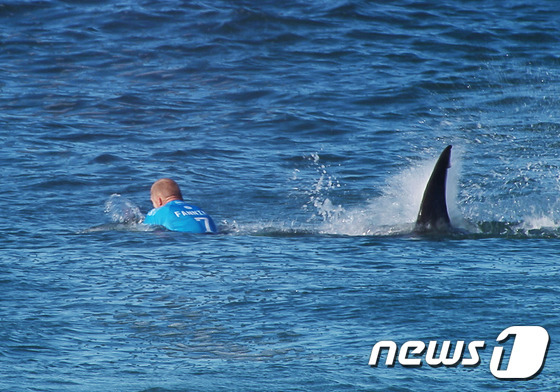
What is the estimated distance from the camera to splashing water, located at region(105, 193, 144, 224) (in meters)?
11.9

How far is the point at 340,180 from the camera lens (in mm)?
14391

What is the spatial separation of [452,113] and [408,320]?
1123cm

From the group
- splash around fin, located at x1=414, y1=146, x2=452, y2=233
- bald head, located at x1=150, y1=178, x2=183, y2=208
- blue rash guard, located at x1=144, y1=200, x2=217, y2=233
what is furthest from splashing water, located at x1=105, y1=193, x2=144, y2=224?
splash around fin, located at x1=414, y1=146, x2=452, y2=233

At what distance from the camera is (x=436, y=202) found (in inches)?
412

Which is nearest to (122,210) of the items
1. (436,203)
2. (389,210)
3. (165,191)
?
(165,191)

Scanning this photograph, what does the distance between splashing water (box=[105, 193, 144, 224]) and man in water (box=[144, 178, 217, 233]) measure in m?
0.65

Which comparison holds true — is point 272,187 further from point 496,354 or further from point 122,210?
point 496,354

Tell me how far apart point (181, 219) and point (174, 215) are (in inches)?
4.0

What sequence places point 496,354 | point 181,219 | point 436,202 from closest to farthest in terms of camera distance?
point 496,354
point 436,202
point 181,219

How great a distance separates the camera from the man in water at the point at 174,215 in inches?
425

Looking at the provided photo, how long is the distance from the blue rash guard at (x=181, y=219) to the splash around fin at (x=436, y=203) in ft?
7.97

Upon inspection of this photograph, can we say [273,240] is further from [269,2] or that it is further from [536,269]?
[269,2]

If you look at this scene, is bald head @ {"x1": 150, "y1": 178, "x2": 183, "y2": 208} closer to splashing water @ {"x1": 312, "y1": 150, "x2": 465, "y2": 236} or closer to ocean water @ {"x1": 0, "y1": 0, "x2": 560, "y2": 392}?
ocean water @ {"x1": 0, "y1": 0, "x2": 560, "y2": 392}

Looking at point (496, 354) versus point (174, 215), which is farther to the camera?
point (174, 215)
